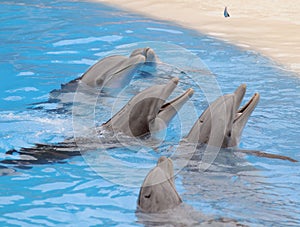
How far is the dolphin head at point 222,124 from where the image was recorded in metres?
6.14

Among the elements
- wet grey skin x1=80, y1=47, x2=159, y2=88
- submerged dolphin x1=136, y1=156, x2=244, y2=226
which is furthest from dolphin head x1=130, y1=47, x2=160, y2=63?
submerged dolphin x1=136, y1=156, x2=244, y2=226

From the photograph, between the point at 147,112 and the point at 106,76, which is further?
the point at 106,76

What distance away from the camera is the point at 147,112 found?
6.38m

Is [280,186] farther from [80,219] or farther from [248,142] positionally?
[80,219]

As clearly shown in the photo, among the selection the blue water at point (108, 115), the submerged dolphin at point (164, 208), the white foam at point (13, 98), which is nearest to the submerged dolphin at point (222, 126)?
the blue water at point (108, 115)

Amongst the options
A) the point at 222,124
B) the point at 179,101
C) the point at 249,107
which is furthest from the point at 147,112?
the point at 249,107

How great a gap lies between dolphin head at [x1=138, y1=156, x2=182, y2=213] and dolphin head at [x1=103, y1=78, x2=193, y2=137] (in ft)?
5.47

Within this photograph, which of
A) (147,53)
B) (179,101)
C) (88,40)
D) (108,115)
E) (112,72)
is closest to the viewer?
(179,101)

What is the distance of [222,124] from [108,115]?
157cm

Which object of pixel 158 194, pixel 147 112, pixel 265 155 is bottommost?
pixel 265 155

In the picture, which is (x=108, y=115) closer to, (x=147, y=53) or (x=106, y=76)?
(x=106, y=76)

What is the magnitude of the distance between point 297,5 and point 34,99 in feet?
19.0

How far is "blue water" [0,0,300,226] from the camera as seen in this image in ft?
17.0

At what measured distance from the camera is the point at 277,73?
28.9 ft
